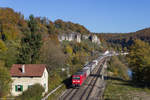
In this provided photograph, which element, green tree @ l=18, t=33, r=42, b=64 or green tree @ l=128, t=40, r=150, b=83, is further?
green tree @ l=128, t=40, r=150, b=83

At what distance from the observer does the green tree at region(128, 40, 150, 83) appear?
137ft

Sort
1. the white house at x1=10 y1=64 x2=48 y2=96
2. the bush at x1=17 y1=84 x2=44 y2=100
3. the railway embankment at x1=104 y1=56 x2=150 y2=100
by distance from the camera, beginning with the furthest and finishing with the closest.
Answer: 1. the white house at x1=10 y1=64 x2=48 y2=96
2. the railway embankment at x1=104 y1=56 x2=150 y2=100
3. the bush at x1=17 y1=84 x2=44 y2=100

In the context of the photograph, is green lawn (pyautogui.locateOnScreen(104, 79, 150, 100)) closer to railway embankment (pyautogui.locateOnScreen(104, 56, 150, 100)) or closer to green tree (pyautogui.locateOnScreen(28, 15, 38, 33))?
railway embankment (pyautogui.locateOnScreen(104, 56, 150, 100))

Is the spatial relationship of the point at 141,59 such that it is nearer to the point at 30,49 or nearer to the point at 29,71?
the point at 30,49

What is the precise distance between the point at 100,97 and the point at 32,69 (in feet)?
35.6

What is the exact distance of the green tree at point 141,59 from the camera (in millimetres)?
41631

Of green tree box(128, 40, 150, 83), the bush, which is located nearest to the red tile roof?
the bush

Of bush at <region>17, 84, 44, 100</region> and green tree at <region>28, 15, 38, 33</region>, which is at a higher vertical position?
green tree at <region>28, 15, 38, 33</region>

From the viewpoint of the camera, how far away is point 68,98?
26781mm

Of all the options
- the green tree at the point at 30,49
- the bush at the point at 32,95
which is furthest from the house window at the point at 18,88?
the green tree at the point at 30,49

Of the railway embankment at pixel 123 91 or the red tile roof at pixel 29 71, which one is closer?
the railway embankment at pixel 123 91

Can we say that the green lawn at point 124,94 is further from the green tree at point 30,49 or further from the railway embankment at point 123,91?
the green tree at point 30,49

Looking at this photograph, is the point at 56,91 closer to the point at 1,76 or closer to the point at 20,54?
the point at 1,76

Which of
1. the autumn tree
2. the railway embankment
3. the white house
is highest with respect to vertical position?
Answer: the autumn tree
